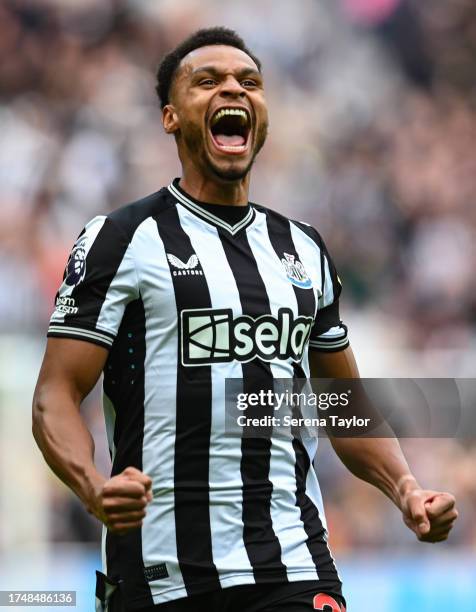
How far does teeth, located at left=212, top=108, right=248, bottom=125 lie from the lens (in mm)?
3738

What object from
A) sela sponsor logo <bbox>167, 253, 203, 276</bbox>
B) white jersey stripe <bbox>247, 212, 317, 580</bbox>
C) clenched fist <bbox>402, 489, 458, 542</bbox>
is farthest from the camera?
sela sponsor logo <bbox>167, 253, 203, 276</bbox>

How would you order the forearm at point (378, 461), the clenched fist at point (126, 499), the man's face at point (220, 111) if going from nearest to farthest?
the clenched fist at point (126, 499), the forearm at point (378, 461), the man's face at point (220, 111)

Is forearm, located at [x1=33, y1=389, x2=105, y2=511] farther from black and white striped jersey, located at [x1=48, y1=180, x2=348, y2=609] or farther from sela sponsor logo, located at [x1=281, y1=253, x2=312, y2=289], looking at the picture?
sela sponsor logo, located at [x1=281, y1=253, x2=312, y2=289]

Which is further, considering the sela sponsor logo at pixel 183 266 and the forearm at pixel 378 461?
the forearm at pixel 378 461

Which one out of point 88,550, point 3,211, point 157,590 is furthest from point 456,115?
point 157,590

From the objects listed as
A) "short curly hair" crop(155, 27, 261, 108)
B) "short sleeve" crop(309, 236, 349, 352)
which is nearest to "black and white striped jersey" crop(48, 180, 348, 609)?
"short sleeve" crop(309, 236, 349, 352)

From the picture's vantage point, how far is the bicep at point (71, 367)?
3311 mm

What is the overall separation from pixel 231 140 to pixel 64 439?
3.61ft

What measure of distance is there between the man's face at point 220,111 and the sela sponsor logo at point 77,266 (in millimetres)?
527

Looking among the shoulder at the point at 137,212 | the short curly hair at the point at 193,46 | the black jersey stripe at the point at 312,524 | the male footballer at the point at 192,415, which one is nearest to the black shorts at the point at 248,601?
the male footballer at the point at 192,415

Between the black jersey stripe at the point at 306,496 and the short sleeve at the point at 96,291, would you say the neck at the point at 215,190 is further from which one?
the short sleeve at the point at 96,291

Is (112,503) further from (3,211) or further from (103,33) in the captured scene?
(103,33)

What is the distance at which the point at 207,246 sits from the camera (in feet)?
11.8

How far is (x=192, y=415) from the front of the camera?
3.37 m
